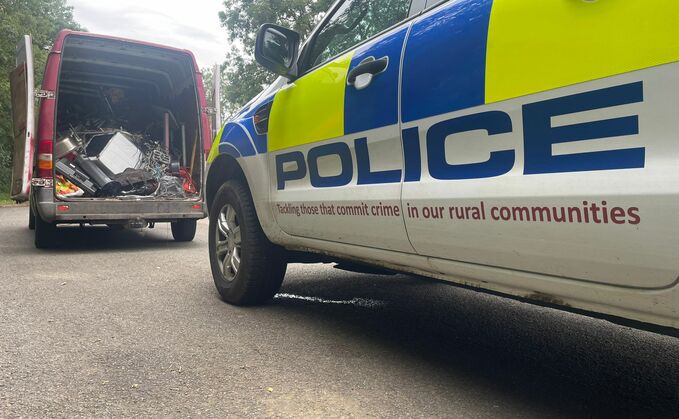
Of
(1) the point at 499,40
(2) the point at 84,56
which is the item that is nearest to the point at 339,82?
(1) the point at 499,40

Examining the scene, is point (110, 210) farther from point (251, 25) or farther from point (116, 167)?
point (251, 25)

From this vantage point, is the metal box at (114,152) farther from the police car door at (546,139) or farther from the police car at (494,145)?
the police car door at (546,139)

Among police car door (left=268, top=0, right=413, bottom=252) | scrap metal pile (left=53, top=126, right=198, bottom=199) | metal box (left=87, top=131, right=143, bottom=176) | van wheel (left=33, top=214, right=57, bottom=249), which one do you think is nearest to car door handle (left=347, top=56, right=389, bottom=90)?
police car door (left=268, top=0, right=413, bottom=252)

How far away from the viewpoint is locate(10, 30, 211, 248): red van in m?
5.79

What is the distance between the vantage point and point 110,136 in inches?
303

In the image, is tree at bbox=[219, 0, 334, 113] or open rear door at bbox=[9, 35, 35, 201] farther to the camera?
tree at bbox=[219, 0, 334, 113]

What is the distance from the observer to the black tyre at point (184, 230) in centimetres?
735

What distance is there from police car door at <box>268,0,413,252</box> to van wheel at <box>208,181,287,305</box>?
31 cm

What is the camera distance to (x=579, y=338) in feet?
9.75

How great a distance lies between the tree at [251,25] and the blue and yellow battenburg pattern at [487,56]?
23621 millimetres

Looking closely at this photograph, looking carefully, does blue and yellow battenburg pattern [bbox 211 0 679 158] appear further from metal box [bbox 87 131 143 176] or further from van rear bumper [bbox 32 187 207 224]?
metal box [bbox 87 131 143 176]

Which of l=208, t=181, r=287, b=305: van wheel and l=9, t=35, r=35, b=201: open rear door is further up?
l=9, t=35, r=35, b=201: open rear door

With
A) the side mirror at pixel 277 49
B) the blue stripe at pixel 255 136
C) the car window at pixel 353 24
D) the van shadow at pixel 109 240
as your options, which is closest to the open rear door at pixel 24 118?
the van shadow at pixel 109 240

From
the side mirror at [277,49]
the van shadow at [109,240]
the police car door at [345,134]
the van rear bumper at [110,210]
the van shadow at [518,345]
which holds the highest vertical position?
the side mirror at [277,49]
